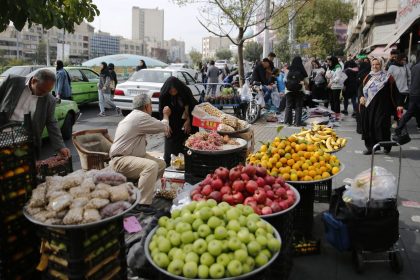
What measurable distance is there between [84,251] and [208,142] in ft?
8.95

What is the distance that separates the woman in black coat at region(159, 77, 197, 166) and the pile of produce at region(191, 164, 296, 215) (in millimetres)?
2798

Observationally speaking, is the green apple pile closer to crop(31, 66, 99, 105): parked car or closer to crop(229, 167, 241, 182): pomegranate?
crop(229, 167, 241, 182): pomegranate

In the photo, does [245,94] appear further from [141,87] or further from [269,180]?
[269,180]

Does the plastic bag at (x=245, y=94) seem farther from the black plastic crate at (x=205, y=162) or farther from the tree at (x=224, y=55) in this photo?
the tree at (x=224, y=55)

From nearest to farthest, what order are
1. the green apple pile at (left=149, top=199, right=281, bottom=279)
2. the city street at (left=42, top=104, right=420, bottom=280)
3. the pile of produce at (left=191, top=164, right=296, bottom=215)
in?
1. the green apple pile at (left=149, top=199, right=281, bottom=279)
2. the pile of produce at (left=191, top=164, right=296, bottom=215)
3. the city street at (left=42, top=104, right=420, bottom=280)

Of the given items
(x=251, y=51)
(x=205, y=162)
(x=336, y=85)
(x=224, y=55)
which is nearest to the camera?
(x=205, y=162)

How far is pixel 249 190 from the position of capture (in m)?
3.64

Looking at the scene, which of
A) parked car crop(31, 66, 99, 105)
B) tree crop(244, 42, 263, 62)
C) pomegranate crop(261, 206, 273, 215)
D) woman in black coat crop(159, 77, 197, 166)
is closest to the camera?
pomegranate crop(261, 206, 273, 215)

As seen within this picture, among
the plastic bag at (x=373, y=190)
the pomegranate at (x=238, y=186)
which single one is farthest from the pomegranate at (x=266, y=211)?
the plastic bag at (x=373, y=190)

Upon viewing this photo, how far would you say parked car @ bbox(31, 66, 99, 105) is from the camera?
50.5 ft

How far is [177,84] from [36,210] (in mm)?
3790

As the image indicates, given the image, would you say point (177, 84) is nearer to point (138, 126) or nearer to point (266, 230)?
point (138, 126)

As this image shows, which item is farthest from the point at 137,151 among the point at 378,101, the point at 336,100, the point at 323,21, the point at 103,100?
the point at 323,21

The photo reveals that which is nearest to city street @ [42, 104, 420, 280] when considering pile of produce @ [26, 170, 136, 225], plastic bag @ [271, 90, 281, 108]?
pile of produce @ [26, 170, 136, 225]
